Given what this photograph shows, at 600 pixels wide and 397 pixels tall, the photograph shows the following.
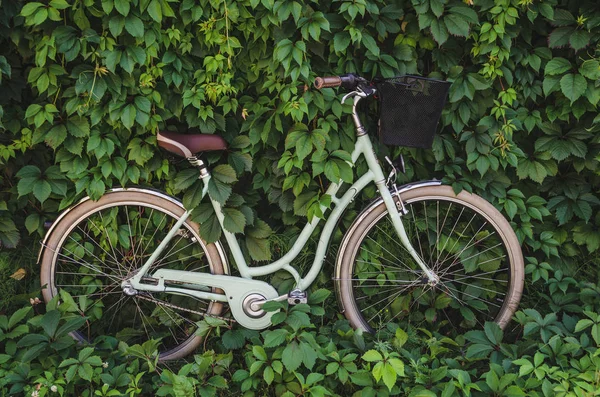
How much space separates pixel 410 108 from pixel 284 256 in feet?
3.46

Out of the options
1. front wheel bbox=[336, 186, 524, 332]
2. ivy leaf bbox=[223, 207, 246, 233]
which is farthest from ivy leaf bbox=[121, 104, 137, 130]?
front wheel bbox=[336, 186, 524, 332]

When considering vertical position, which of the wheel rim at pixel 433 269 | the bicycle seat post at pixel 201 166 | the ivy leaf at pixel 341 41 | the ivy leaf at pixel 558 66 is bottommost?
the wheel rim at pixel 433 269

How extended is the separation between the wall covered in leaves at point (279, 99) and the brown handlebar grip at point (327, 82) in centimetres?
19

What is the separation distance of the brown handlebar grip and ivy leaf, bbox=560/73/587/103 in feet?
4.12

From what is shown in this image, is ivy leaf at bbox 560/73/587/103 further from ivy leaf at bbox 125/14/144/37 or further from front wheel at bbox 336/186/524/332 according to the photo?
ivy leaf at bbox 125/14/144/37

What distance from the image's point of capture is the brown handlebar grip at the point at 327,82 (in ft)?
9.52

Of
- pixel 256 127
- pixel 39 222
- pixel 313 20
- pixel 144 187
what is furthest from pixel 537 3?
pixel 39 222

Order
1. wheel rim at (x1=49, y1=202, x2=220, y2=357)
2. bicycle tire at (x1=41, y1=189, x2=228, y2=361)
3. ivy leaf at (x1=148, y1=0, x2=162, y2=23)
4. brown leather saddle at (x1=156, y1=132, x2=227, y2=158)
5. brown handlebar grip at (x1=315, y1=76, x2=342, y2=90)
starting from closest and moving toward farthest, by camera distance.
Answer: brown handlebar grip at (x1=315, y1=76, x2=342, y2=90)
ivy leaf at (x1=148, y1=0, x2=162, y2=23)
brown leather saddle at (x1=156, y1=132, x2=227, y2=158)
bicycle tire at (x1=41, y1=189, x2=228, y2=361)
wheel rim at (x1=49, y1=202, x2=220, y2=357)

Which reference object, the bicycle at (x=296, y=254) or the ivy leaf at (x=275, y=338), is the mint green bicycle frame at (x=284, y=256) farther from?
the ivy leaf at (x=275, y=338)

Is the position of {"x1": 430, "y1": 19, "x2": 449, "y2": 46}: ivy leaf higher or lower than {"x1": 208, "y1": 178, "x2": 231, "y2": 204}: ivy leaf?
higher

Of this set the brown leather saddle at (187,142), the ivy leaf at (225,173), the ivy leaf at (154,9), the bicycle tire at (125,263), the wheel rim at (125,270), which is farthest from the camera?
the wheel rim at (125,270)

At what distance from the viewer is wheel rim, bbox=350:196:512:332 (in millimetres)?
3570

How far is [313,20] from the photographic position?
10.1 ft

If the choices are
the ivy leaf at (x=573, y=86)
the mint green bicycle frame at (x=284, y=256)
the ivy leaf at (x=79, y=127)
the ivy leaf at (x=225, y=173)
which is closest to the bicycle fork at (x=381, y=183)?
the mint green bicycle frame at (x=284, y=256)
